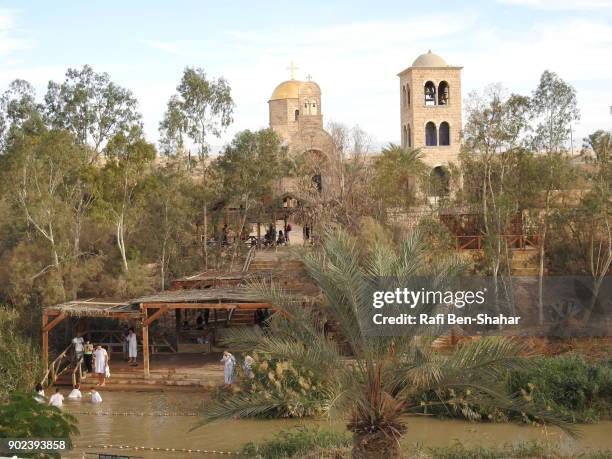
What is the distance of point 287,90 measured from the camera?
183ft

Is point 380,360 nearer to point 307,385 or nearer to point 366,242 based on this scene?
point 307,385

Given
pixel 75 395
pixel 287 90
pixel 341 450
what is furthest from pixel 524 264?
pixel 287 90

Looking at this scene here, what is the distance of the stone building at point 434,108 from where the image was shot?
156ft

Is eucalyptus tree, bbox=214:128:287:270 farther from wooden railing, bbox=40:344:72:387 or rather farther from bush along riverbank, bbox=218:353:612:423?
bush along riverbank, bbox=218:353:612:423

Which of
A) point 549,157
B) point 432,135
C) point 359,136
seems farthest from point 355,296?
point 432,135

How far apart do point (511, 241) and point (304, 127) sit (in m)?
14.4

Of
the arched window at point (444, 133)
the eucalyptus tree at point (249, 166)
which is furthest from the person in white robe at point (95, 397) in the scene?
the arched window at point (444, 133)

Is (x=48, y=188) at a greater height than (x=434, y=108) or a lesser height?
lesser

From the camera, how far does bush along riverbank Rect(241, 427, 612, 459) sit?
540 inches

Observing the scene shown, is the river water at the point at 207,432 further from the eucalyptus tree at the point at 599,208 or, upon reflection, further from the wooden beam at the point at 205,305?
the eucalyptus tree at the point at 599,208

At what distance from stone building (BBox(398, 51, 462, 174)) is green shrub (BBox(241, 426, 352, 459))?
33262 millimetres

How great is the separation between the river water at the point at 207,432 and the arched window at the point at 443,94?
3246 cm

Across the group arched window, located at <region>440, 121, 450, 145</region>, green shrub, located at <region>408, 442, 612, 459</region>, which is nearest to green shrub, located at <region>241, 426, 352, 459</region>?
green shrub, located at <region>408, 442, 612, 459</region>

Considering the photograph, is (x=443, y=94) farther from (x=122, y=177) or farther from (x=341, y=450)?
(x=341, y=450)
